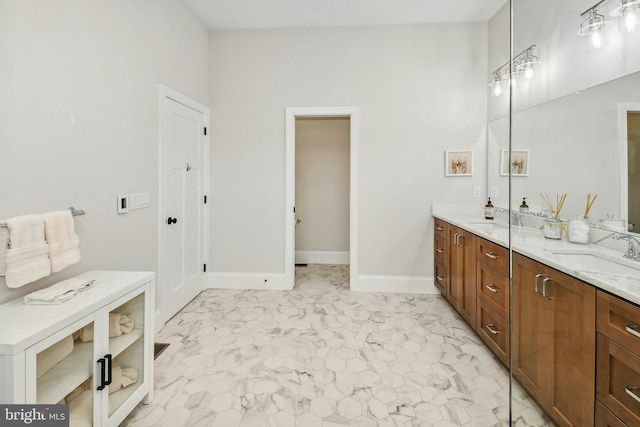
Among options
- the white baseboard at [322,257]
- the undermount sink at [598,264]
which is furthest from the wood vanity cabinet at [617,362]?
the white baseboard at [322,257]

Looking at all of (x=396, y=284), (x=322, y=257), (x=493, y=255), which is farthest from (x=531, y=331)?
(x=322, y=257)

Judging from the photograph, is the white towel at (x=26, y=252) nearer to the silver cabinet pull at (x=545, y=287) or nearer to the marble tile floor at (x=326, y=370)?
the marble tile floor at (x=326, y=370)

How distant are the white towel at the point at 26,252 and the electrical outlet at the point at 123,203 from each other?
648mm

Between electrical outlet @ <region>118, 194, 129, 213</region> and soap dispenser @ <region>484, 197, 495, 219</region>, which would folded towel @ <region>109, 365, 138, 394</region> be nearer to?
electrical outlet @ <region>118, 194, 129, 213</region>

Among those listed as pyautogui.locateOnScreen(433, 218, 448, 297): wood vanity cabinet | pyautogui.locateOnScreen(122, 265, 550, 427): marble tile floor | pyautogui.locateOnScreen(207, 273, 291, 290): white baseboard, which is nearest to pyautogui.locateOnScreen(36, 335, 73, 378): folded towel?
pyautogui.locateOnScreen(122, 265, 550, 427): marble tile floor

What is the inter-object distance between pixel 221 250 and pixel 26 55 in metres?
2.31

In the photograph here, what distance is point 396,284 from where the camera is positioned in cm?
324

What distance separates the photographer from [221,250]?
10.9 ft

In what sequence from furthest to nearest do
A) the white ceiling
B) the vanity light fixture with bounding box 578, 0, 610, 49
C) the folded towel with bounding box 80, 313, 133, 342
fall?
1. the white ceiling
2. the vanity light fixture with bounding box 578, 0, 610, 49
3. the folded towel with bounding box 80, 313, 133, 342

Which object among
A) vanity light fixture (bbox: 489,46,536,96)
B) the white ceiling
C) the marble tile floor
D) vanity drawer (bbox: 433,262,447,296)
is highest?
the white ceiling

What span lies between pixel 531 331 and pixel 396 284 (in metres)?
1.74

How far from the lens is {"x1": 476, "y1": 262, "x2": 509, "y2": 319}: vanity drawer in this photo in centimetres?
182

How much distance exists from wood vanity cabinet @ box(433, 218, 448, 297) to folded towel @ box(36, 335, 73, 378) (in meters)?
2.78

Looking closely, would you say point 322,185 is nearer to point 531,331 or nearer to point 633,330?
point 531,331
